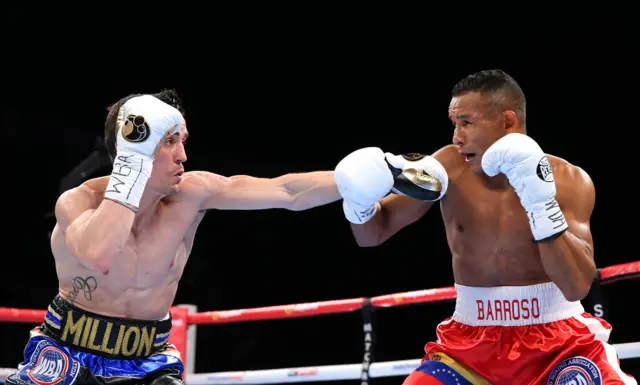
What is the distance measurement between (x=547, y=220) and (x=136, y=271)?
1147mm

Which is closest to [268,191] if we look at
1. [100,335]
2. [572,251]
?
[100,335]

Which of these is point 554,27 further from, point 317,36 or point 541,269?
point 541,269

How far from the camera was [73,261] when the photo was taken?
2.29 meters

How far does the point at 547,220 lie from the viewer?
2021mm

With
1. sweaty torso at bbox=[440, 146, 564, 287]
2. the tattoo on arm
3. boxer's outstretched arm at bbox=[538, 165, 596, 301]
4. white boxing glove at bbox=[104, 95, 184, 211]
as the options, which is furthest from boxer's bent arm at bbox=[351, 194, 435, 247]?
the tattoo on arm

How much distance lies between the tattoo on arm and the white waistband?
3.64ft

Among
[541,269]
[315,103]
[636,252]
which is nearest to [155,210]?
[541,269]

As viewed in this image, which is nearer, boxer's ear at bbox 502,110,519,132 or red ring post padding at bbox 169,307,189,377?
boxer's ear at bbox 502,110,519,132

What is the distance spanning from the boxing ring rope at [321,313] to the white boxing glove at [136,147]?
1.24 m

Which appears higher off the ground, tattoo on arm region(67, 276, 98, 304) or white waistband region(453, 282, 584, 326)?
tattoo on arm region(67, 276, 98, 304)

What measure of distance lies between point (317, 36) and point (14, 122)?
118 inches

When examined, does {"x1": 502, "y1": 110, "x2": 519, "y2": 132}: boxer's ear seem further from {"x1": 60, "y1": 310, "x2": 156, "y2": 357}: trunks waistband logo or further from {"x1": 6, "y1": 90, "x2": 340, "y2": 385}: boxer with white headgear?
{"x1": 60, "y1": 310, "x2": 156, "y2": 357}: trunks waistband logo

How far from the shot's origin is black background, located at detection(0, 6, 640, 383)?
7.24 meters

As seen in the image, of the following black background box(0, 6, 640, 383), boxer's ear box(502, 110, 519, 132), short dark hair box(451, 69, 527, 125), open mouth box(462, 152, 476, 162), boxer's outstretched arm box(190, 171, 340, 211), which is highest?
black background box(0, 6, 640, 383)
